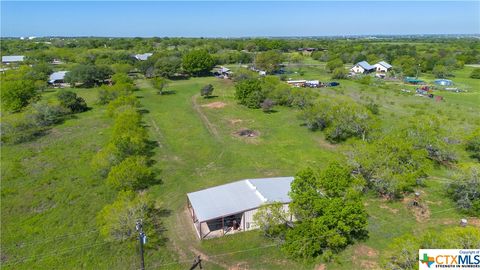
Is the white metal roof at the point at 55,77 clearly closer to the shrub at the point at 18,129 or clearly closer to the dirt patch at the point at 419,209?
the shrub at the point at 18,129

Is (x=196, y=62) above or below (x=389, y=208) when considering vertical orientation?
above

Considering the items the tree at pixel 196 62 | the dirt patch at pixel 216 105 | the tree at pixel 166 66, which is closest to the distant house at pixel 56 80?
the tree at pixel 166 66

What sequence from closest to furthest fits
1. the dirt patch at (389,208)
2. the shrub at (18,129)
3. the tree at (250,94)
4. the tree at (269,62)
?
the dirt patch at (389,208), the shrub at (18,129), the tree at (250,94), the tree at (269,62)

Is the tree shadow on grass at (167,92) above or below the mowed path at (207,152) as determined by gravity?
above

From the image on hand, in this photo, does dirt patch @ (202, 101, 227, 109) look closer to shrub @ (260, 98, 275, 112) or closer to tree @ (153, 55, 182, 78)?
shrub @ (260, 98, 275, 112)

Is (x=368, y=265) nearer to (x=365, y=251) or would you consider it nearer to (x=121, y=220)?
(x=365, y=251)

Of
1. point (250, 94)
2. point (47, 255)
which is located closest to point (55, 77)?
point (250, 94)

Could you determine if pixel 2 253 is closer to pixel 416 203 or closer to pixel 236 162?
pixel 236 162
